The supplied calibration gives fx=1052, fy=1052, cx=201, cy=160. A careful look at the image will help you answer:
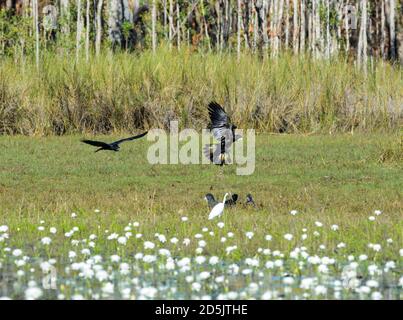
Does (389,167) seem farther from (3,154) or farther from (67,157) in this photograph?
(3,154)

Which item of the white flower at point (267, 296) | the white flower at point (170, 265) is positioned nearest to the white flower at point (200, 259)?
the white flower at point (170, 265)

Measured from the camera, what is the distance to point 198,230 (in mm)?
10086

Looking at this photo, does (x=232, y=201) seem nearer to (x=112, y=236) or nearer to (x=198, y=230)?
(x=198, y=230)

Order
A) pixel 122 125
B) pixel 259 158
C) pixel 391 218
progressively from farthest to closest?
pixel 122 125 < pixel 259 158 < pixel 391 218

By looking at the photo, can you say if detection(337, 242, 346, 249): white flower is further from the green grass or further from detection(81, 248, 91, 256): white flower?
detection(81, 248, 91, 256): white flower

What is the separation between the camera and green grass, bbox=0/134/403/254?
10.5 m

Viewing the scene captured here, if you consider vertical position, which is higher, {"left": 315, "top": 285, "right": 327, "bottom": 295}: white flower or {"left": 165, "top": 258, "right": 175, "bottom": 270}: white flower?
{"left": 165, "top": 258, "right": 175, "bottom": 270}: white flower

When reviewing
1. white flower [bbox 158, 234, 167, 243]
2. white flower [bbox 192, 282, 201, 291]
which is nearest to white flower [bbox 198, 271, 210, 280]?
white flower [bbox 192, 282, 201, 291]

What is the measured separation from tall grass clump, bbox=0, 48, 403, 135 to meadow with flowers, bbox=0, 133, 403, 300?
3.74 m

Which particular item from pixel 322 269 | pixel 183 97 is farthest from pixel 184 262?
pixel 183 97

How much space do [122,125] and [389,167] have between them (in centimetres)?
680

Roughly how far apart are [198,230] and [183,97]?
36.7 feet
